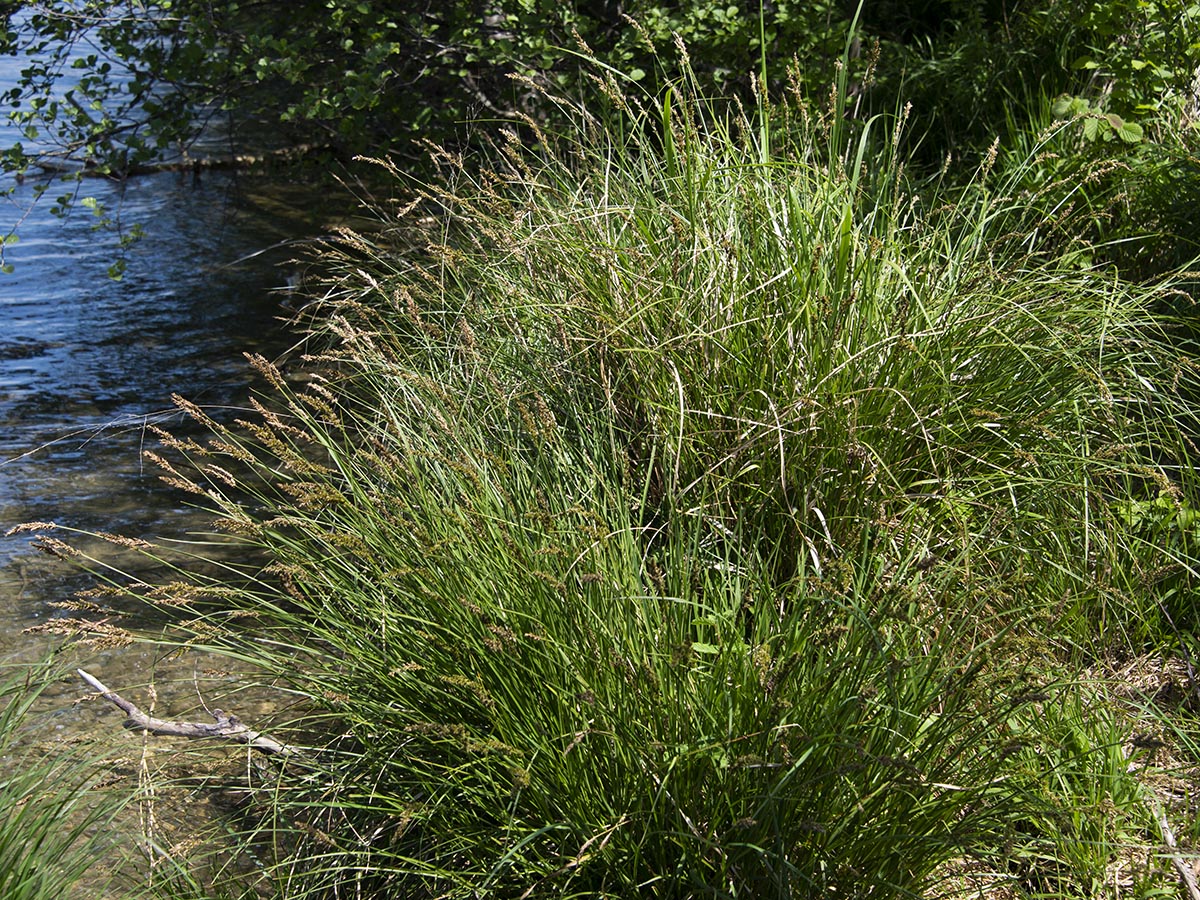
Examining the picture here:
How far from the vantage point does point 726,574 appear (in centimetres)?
274

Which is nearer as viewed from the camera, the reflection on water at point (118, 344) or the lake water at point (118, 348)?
the lake water at point (118, 348)

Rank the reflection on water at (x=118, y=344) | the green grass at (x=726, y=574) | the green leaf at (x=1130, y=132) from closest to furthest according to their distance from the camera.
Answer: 1. the green grass at (x=726, y=574)
2. the green leaf at (x=1130, y=132)
3. the reflection on water at (x=118, y=344)

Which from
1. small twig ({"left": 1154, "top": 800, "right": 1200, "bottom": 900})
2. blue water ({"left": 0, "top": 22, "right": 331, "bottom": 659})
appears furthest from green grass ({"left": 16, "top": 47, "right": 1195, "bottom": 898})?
blue water ({"left": 0, "top": 22, "right": 331, "bottom": 659})

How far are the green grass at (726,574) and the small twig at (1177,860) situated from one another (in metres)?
0.06

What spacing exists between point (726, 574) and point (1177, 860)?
3.57 ft

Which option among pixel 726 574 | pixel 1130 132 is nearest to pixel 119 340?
pixel 726 574

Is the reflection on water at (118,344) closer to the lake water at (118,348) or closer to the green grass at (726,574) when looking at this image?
the lake water at (118,348)

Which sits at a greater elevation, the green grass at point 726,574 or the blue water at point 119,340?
the green grass at point 726,574

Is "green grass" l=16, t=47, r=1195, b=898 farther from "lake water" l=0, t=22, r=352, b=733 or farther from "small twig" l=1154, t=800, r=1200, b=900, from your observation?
"lake water" l=0, t=22, r=352, b=733

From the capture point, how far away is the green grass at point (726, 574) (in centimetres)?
228

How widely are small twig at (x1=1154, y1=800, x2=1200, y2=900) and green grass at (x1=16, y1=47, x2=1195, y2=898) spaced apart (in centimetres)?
6

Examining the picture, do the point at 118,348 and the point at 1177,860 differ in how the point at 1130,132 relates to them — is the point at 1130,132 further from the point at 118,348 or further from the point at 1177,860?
the point at 118,348

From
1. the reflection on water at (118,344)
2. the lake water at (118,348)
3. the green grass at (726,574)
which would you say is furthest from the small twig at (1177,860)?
the reflection on water at (118,344)

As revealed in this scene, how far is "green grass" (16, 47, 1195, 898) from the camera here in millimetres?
2281
